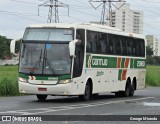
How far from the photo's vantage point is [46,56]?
22812 mm

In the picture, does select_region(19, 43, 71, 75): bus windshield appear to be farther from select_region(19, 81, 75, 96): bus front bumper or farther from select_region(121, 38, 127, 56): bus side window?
select_region(121, 38, 127, 56): bus side window

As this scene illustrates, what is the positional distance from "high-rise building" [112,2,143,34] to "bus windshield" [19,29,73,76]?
6982cm

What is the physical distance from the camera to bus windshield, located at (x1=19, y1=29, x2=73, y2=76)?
22.8 metres

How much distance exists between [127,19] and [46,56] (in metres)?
79.8

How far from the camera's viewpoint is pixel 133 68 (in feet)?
99.8

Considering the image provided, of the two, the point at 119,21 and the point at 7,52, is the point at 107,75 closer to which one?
the point at 119,21

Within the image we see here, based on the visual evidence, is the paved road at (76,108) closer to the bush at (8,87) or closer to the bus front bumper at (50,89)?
the bus front bumper at (50,89)

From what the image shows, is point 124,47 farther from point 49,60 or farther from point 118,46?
point 49,60

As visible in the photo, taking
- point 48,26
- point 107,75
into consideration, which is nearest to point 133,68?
point 107,75

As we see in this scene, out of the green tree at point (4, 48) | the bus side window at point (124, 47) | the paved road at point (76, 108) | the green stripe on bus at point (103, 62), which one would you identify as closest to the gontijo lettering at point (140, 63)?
the green stripe on bus at point (103, 62)

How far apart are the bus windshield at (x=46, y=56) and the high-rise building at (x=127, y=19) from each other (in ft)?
229

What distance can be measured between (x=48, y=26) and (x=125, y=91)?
7773 mm

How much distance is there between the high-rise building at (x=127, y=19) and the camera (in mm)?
97000

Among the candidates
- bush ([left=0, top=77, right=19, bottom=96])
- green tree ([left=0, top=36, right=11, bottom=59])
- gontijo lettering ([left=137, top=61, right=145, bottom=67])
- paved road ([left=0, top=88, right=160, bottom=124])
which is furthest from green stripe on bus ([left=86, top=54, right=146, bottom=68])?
green tree ([left=0, top=36, right=11, bottom=59])
